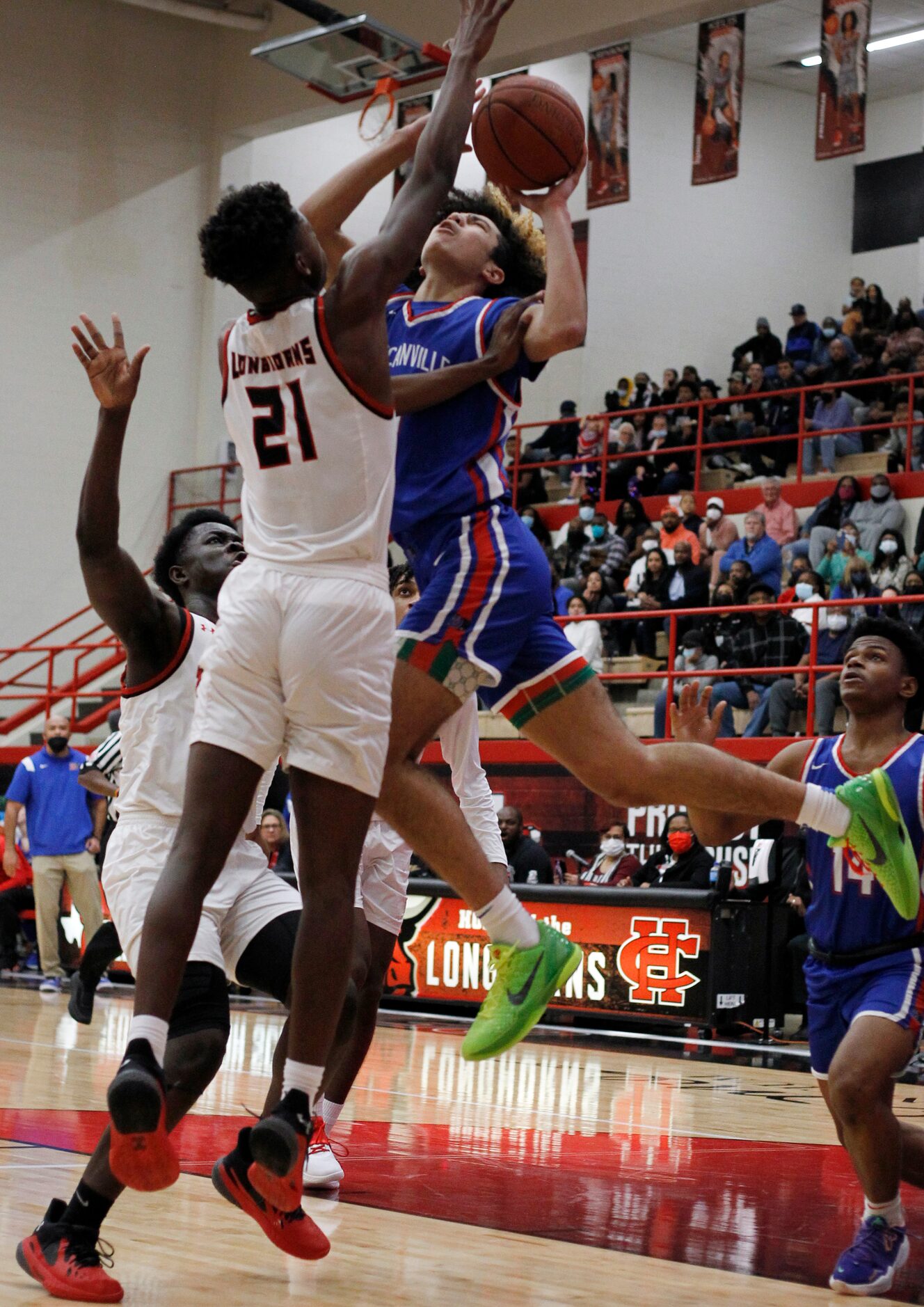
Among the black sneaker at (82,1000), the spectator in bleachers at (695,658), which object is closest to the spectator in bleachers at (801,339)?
the spectator in bleachers at (695,658)

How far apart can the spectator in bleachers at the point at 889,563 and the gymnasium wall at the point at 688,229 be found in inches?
369

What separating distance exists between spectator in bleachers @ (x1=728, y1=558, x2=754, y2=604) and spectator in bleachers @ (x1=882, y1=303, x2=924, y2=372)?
17.1 ft

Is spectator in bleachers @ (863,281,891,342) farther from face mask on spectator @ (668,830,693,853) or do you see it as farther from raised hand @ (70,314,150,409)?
raised hand @ (70,314,150,409)

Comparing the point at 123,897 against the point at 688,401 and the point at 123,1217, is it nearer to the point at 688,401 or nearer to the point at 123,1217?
the point at 123,1217

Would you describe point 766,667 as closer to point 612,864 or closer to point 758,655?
A: point 758,655

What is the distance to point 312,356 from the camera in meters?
3.53

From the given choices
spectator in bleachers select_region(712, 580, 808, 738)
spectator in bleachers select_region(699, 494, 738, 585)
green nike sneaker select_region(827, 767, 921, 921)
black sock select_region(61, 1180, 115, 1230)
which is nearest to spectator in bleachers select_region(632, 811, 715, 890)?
spectator in bleachers select_region(712, 580, 808, 738)

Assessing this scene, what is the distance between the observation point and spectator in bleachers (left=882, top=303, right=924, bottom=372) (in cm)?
1916

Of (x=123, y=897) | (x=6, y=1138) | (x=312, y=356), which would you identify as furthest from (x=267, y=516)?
(x=6, y=1138)

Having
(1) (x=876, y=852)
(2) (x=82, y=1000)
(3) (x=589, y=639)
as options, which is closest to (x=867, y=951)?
(1) (x=876, y=852)

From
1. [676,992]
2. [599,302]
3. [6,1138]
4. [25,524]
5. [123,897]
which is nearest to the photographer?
[123,897]

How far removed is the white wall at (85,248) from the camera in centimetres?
2156

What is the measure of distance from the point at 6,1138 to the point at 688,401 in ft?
52.9

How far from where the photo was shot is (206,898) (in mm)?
4008
